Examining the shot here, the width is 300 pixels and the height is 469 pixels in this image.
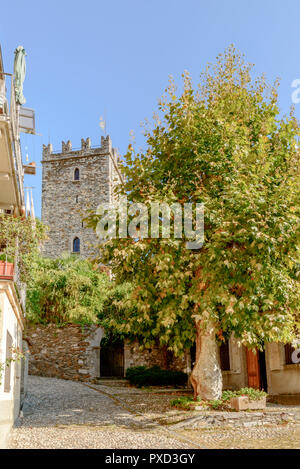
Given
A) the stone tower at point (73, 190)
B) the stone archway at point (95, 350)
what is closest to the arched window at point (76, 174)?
the stone tower at point (73, 190)

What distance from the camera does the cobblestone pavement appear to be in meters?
8.41

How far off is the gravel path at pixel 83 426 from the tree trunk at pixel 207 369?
1.83m

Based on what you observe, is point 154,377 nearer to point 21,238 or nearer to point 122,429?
point 21,238

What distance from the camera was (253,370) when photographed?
1705 centimetres

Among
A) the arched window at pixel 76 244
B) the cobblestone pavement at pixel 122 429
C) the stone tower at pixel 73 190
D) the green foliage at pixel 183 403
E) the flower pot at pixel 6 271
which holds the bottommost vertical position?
the cobblestone pavement at pixel 122 429

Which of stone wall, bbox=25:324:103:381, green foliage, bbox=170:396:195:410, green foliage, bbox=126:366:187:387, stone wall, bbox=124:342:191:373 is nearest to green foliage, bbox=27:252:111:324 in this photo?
stone wall, bbox=25:324:103:381

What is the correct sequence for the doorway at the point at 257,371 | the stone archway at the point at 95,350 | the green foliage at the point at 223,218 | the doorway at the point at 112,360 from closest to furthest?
the green foliage at the point at 223,218, the doorway at the point at 257,371, the stone archway at the point at 95,350, the doorway at the point at 112,360

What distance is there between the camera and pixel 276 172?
11.3 meters

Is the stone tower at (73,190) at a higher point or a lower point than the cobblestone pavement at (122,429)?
higher

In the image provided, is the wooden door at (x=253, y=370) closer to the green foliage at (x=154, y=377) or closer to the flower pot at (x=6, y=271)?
the green foliage at (x=154, y=377)

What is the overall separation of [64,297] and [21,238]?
939 centimetres

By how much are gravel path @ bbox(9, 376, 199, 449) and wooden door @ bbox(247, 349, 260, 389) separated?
17.0ft

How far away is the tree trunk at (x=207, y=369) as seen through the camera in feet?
40.2
